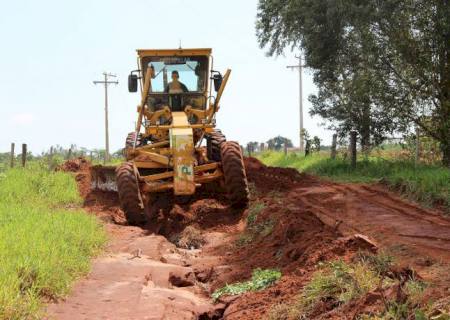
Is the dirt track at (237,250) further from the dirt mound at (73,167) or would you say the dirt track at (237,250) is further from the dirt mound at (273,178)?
the dirt mound at (73,167)

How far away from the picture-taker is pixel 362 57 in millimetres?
17969

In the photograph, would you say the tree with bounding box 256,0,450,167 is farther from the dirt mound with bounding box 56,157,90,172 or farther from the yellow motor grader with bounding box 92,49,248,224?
the dirt mound with bounding box 56,157,90,172

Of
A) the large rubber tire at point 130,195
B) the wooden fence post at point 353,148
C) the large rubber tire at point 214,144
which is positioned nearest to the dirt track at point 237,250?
the large rubber tire at point 130,195

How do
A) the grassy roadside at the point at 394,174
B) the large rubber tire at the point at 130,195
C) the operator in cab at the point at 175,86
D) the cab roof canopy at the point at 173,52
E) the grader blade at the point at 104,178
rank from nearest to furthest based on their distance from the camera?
the large rubber tire at the point at 130,195, the grassy roadside at the point at 394,174, the cab roof canopy at the point at 173,52, the operator in cab at the point at 175,86, the grader blade at the point at 104,178

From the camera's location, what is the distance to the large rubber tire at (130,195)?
12.0m

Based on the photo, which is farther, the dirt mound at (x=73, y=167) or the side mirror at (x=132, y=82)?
the dirt mound at (x=73, y=167)

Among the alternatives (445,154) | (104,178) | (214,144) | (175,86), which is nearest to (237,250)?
(214,144)

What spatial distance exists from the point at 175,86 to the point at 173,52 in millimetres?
781

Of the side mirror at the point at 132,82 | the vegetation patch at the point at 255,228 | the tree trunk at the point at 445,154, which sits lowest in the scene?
the vegetation patch at the point at 255,228

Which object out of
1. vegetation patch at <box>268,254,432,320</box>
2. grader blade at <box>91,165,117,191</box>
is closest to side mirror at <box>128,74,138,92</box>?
grader blade at <box>91,165,117,191</box>

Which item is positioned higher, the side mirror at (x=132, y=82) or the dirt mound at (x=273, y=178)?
the side mirror at (x=132, y=82)

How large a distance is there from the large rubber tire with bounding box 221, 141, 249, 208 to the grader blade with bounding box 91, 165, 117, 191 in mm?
3863

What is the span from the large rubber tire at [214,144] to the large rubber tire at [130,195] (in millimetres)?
2335

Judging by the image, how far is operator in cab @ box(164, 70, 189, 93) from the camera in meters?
14.4
